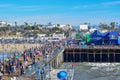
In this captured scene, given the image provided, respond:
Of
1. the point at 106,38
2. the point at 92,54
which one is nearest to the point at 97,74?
the point at 92,54

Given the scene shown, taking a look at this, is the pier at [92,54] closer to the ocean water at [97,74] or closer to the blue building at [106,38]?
the blue building at [106,38]

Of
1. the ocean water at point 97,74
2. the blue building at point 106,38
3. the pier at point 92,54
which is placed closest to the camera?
the ocean water at point 97,74

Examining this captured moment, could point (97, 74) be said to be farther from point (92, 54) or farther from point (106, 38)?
point (106, 38)

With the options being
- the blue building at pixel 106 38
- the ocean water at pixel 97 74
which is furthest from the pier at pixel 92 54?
the ocean water at pixel 97 74

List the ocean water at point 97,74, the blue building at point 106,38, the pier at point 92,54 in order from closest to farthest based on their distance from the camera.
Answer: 1. the ocean water at point 97,74
2. the pier at point 92,54
3. the blue building at point 106,38

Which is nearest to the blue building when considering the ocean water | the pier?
the pier

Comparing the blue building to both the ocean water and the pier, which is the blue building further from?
the ocean water

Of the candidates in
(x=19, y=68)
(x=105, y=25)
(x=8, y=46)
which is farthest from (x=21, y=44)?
(x=105, y=25)

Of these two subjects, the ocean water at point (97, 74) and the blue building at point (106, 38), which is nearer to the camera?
the ocean water at point (97, 74)

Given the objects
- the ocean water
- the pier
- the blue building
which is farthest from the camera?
the blue building

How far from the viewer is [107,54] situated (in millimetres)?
61719

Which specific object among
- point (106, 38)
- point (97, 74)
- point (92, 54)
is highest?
point (106, 38)

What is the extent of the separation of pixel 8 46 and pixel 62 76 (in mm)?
64705

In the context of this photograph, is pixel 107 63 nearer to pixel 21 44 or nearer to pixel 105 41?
pixel 105 41
